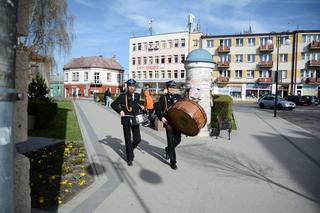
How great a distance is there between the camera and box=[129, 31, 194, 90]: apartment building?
61.1 m

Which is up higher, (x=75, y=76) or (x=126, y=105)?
(x=75, y=76)

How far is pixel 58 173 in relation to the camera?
5.72 m

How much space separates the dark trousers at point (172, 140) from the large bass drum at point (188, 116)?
0.25m

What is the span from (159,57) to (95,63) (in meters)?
16.2

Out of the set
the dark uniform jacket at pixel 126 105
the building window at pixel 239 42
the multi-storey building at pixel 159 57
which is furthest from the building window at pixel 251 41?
the dark uniform jacket at pixel 126 105

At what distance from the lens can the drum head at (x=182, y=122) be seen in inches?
235

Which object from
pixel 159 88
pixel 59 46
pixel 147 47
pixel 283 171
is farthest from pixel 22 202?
pixel 147 47

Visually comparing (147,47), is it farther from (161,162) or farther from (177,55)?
(161,162)

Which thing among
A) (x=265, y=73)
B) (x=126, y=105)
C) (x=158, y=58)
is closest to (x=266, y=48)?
(x=265, y=73)

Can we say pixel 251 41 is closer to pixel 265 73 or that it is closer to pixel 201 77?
pixel 265 73

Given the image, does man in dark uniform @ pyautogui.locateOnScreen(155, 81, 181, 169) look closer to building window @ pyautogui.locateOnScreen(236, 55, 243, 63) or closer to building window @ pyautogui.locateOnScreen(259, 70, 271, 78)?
building window @ pyautogui.locateOnScreen(259, 70, 271, 78)

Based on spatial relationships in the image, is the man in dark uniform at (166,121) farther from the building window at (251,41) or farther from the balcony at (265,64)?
the building window at (251,41)

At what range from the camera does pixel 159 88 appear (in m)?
62.8

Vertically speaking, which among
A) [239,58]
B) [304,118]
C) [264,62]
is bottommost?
[304,118]
